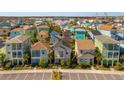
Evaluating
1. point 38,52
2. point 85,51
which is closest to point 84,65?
point 85,51

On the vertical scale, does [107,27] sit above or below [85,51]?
above

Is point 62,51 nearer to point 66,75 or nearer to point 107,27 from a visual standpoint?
point 66,75

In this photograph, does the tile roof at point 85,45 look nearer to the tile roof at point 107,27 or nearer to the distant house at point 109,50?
the distant house at point 109,50
